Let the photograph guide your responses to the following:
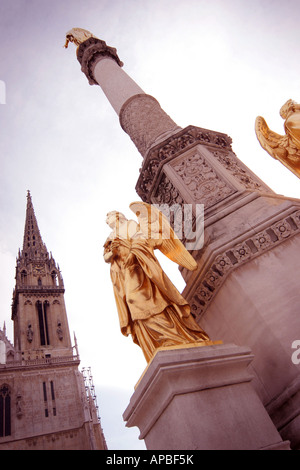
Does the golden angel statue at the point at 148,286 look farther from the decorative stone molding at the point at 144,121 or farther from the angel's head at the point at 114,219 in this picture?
the decorative stone molding at the point at 144,121

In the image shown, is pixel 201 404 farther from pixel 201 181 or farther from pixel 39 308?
pixel 39 308

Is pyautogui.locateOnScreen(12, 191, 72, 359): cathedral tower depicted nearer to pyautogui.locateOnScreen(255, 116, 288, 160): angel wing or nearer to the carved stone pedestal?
pyautogui.locateOnScreen(255, 116, 288, 160): angel wing

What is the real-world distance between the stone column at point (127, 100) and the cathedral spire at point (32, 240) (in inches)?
2060

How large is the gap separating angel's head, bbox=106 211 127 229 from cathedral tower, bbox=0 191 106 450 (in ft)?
124

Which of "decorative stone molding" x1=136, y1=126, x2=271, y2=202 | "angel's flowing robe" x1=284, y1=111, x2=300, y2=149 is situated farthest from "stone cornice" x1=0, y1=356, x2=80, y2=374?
"angel's flowing robe" x1=284, y1=111, x2=300, y2=149

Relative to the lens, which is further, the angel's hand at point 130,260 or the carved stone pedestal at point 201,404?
the angel's hand at point 130,260

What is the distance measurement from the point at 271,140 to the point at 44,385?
42494 millimetres

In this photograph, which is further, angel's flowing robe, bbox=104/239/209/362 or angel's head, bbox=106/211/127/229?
angel's head, bbox=106/211/127/229

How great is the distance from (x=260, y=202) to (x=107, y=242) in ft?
7.86

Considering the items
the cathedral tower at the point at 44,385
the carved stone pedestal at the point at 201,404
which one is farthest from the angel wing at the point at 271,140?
the cathedral tower at the point at 44,385

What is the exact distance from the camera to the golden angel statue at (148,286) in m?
3.70

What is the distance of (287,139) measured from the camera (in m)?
5.55

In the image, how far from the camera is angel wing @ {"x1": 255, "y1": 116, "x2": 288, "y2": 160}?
572cm
